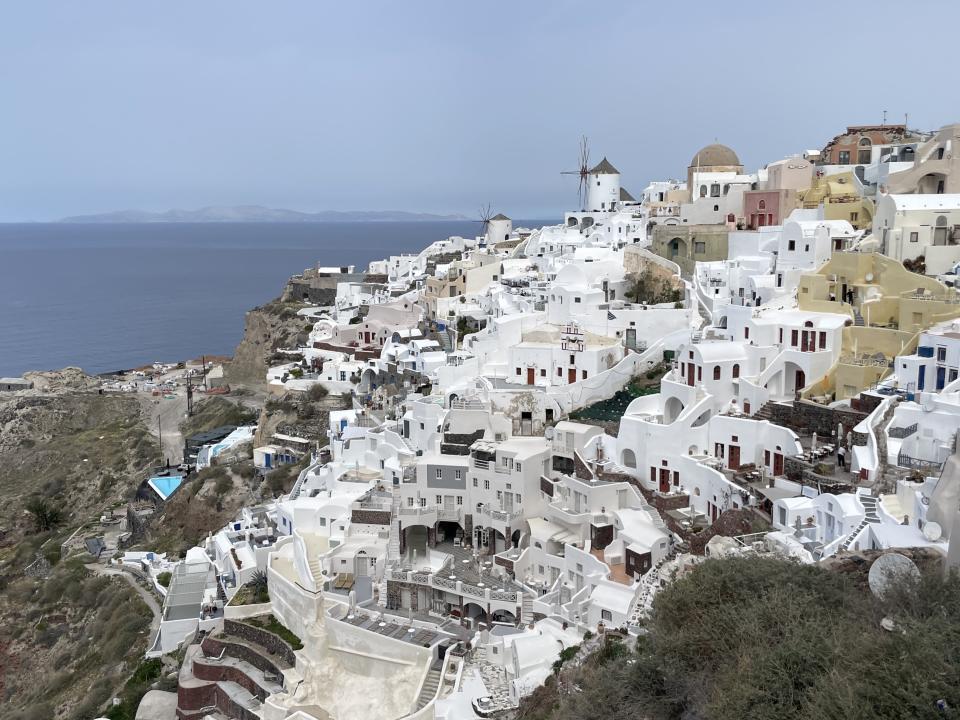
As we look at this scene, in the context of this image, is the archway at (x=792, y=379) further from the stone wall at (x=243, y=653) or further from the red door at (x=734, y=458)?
the stone wall at (x=243, y=653)

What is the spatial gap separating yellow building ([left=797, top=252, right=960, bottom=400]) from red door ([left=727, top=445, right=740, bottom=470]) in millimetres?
3102

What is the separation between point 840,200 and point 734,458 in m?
16.8

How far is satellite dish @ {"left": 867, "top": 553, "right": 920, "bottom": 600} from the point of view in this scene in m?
13.5

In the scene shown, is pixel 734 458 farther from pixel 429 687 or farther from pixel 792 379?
pixel 429 687

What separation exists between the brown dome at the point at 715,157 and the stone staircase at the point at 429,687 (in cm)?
3274

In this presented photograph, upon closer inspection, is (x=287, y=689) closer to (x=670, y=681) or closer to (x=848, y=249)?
(x=670, y=681)

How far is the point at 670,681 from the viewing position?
1385 cm

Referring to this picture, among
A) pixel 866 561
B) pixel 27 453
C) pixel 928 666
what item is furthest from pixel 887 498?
pixel 27 453

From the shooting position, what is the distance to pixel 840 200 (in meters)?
35.6

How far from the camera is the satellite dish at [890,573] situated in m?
13.5

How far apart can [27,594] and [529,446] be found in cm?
2234

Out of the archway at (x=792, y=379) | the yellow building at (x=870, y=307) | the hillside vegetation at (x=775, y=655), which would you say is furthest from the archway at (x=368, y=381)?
the hillside vegetation at (x=775, y=655)

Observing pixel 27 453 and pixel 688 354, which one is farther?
pixel 27 453

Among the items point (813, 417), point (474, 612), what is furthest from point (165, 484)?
point (813, 417)
